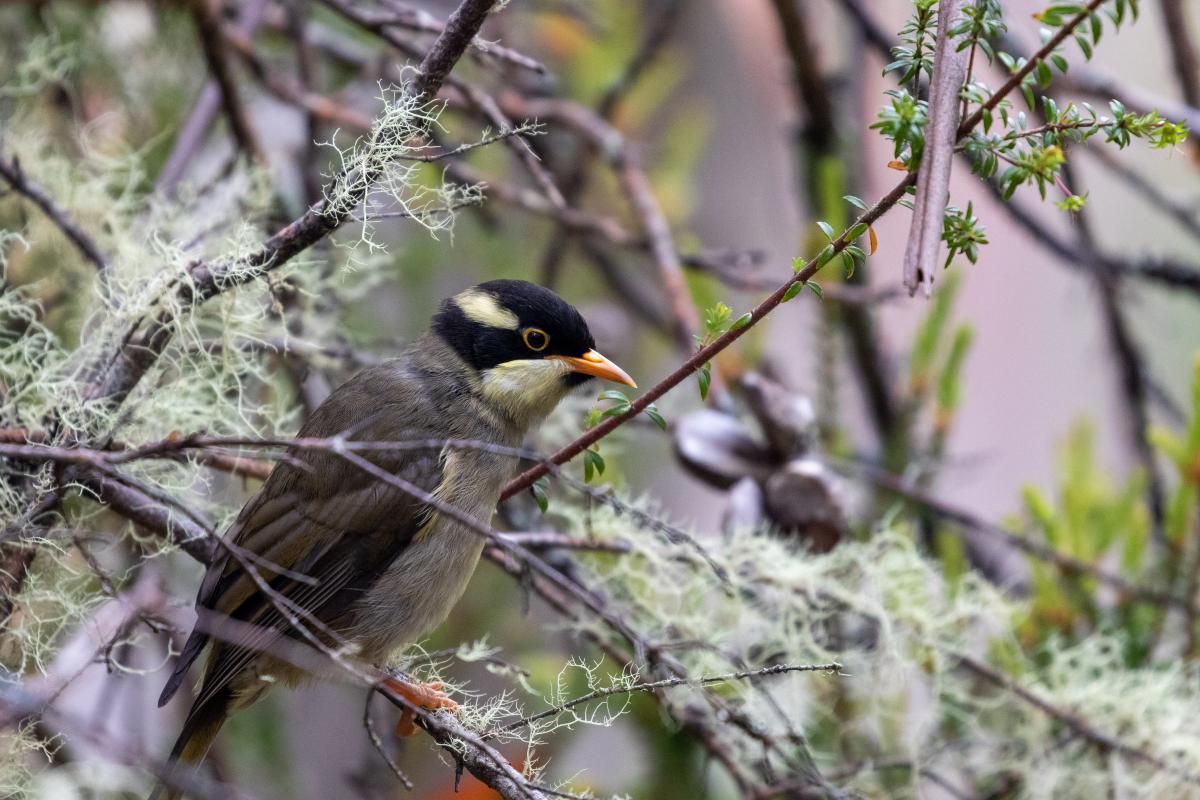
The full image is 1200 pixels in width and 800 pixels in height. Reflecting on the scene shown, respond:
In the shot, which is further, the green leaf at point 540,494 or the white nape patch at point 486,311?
the white nape patch at point 486,311

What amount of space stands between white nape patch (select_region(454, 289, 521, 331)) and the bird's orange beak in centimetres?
11

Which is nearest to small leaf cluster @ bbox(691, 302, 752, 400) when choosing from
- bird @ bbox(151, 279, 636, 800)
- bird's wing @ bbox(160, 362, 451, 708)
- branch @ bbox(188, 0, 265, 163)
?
bird @ bbox(151, 279, 636, 800)

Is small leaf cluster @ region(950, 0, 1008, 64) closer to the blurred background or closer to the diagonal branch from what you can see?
the blurred background

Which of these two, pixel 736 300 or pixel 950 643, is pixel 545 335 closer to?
pixel 950 643

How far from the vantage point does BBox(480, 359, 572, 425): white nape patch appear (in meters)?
2.41

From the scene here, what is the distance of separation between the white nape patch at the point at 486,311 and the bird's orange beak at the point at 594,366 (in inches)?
4.5

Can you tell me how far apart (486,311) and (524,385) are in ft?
0.59

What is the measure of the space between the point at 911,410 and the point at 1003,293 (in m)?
3.60

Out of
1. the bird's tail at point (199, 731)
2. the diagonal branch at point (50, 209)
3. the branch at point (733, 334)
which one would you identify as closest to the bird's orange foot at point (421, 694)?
the bird's tail at point (199, 731)

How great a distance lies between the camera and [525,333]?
2406 millimetres

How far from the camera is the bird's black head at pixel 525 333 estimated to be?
7.79 ft

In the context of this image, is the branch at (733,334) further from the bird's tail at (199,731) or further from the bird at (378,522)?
the bird's tail at (199,731)

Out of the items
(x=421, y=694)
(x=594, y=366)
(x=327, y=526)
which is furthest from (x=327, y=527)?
(x=594, y=366)

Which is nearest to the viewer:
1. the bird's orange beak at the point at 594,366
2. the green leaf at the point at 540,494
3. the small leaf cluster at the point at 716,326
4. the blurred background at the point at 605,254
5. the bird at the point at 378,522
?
the small leaf cluster at the point at 716,326
